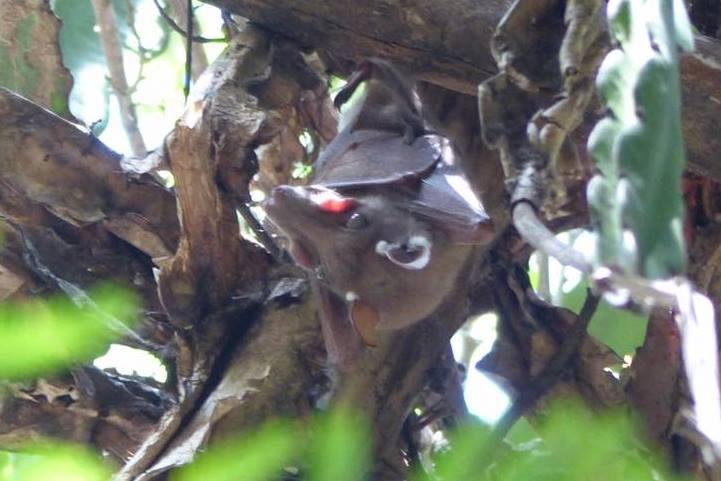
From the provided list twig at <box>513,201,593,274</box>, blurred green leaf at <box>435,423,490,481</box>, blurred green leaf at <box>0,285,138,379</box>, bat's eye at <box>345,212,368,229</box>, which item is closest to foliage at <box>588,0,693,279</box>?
twig at <box>513,201,593,274</box>

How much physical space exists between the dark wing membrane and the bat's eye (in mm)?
44

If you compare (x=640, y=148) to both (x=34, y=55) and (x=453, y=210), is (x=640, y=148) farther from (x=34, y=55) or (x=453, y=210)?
(x=34, y=55)

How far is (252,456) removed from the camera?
1.20 meters

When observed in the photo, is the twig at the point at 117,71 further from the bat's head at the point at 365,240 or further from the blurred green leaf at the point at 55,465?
the bat's head at the point at 365,240

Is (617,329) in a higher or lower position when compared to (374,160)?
lower

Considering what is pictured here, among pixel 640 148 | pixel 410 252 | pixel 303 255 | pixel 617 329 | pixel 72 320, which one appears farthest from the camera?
pixel 617 329

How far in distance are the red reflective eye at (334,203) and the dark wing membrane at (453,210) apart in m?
0.06

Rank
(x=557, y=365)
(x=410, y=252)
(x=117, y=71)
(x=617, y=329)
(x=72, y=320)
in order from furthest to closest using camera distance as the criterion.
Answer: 1. (x=117, y=71)
2. (x=617, y=329)
3. (x=557, y=365)
4. (x=72, y=320)
5. (x=410, y=252)

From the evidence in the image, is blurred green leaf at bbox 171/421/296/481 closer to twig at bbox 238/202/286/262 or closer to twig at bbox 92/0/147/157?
Result: twig at bbox 238/202/286/262

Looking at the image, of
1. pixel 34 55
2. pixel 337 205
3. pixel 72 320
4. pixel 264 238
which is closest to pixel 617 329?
pixel 264 238

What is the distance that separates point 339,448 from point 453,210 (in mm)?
286

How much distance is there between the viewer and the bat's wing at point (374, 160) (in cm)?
128

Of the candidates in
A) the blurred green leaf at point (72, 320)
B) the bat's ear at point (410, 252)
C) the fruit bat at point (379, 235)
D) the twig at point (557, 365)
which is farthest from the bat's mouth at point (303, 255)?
the twig at point (557, 365)

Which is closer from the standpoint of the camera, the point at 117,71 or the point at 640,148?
the point at 640,148
